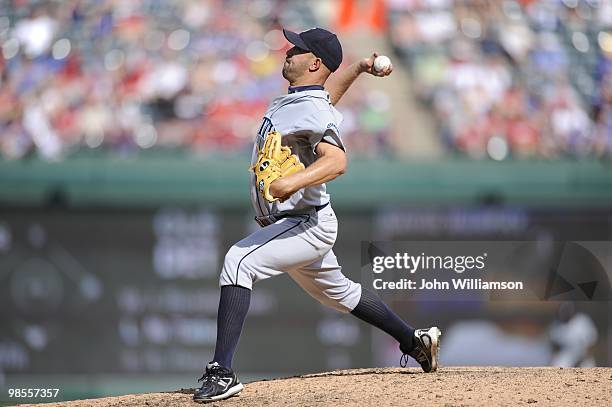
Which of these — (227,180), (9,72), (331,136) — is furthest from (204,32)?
(331,136)

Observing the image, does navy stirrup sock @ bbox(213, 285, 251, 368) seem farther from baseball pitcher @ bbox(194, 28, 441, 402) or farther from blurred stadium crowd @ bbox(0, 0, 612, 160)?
blurred stadium crowd @ bbox(0, 0, 612, 160)

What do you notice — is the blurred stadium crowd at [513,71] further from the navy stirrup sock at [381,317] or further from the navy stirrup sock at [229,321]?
the navy stirrup sock at [229,321]

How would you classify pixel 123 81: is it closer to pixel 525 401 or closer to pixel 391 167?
pixel 391 167

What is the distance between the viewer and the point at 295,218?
3301 mm

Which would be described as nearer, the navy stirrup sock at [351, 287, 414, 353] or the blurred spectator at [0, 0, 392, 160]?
the navy stirrup sock at [351, 287, 414, 353]

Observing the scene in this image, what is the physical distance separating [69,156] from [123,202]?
0.54m

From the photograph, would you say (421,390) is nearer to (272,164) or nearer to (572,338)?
(272,164)

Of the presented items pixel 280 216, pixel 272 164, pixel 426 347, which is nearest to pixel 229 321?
pixel 280 216

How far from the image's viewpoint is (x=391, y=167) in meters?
5.32

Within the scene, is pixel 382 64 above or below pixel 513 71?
below

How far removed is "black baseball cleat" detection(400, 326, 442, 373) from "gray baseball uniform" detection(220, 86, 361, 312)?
0.57 meters

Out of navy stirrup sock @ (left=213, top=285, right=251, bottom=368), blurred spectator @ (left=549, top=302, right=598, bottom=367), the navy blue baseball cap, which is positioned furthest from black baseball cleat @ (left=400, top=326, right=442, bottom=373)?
blurred spectator @ (left=549, top=302, right=598, bottom=367)

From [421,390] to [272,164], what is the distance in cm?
Answer: 99

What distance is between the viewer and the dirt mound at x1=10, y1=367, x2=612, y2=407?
10.1 feet
